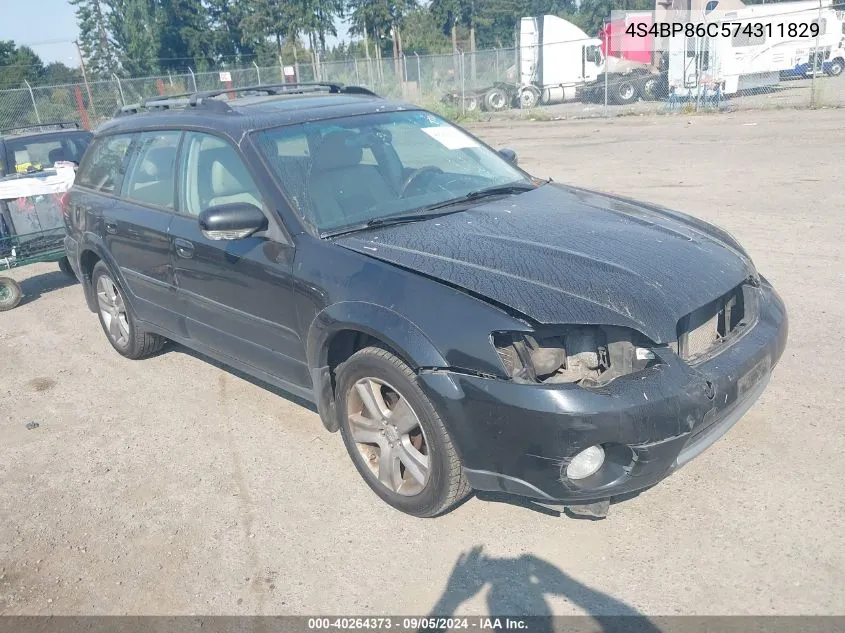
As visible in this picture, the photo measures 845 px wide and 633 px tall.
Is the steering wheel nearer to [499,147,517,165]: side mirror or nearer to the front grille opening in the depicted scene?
[499,147,517,165]: side mirror

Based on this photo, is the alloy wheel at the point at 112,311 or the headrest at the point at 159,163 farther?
the alloy wheel at the point at 112,311

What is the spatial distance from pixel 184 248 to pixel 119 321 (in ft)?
5.75

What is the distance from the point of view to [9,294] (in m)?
7.52

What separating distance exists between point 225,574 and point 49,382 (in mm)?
3132

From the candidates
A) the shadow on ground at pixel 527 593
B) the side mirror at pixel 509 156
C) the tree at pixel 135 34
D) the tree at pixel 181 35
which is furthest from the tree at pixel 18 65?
the shadow on ground at pixel 527 593

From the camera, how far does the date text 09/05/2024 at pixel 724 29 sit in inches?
926

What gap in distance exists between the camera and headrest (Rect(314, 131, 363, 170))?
391 centimetres

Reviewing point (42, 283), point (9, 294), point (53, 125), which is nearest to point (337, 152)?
point (9, 294)

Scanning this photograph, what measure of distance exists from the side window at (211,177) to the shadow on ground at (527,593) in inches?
83.0

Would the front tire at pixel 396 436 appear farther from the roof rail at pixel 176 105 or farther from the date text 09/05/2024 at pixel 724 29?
the date text 09/05/2024 at pixel 724 29

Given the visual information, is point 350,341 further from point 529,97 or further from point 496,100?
point 529,97

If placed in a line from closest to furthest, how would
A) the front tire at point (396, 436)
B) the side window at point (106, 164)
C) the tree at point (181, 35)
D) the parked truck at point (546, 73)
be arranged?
the front tire at point (396, 436) → the side window at point (106, 164) → the parked truck at point (546, 73) → the tree at point (181, 35)

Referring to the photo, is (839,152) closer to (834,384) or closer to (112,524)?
(834,384)

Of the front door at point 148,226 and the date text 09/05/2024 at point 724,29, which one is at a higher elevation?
the date text 09/05/2024 at point 724,29
